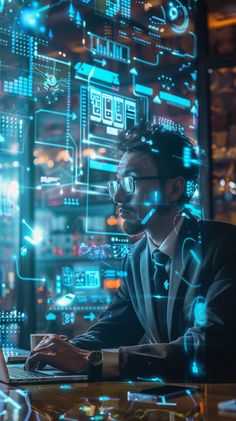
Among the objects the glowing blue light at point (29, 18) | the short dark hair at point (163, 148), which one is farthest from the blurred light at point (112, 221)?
the glowing blue light at point (29, 18)

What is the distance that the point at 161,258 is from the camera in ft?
6.97

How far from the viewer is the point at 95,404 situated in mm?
1615

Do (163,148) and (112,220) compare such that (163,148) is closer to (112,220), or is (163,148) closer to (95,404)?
(112,220)

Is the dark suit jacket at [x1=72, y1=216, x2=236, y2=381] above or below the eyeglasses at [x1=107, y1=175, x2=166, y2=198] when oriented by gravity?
below

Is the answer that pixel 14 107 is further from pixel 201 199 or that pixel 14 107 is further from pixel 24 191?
pixel 201 199

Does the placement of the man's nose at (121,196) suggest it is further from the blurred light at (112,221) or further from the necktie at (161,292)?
the necktie at (161,292)

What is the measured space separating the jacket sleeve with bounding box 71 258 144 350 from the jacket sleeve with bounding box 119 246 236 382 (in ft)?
0.22

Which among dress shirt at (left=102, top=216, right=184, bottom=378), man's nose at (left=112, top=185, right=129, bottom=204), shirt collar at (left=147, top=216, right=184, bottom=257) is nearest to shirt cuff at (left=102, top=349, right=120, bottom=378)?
dress shirt at (left=102, top=216, right=184, bottom=378)

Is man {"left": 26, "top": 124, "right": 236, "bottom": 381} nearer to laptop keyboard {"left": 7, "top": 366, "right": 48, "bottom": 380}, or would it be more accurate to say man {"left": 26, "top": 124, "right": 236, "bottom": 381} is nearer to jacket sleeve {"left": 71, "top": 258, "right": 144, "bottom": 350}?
jacket sleeve {"left": 71, "top": 258, "right": 144, "bottom": 350}

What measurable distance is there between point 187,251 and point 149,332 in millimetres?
307

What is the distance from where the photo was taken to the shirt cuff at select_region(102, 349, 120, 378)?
1982 mm

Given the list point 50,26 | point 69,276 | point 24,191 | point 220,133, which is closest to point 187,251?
point 69,276

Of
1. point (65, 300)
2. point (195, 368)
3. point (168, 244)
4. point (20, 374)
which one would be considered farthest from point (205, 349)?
point (20, 374)

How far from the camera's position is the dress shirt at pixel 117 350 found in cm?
199
